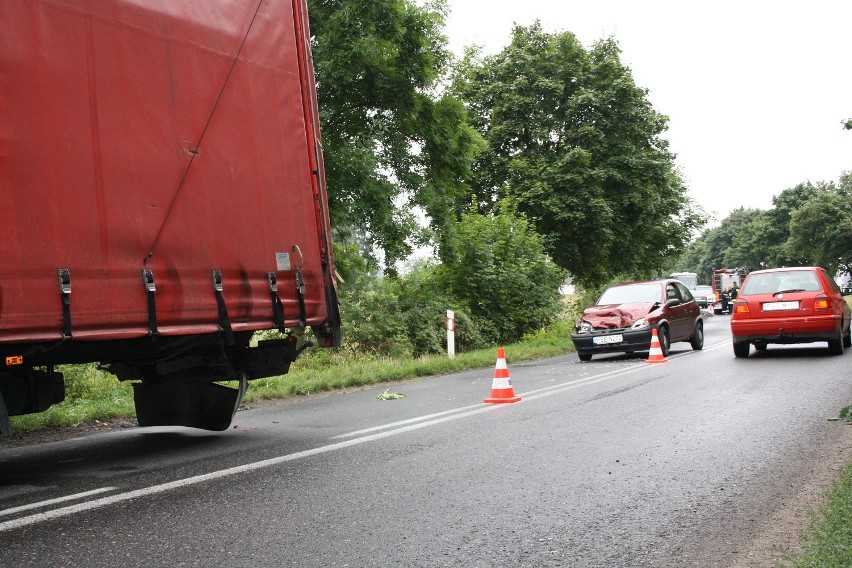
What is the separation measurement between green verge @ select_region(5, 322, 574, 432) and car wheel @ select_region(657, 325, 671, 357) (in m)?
3.24

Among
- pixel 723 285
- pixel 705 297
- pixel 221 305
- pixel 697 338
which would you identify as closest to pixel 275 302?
pixel 221 305

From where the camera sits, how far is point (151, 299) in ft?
19.6

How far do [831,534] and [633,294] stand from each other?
47.0 ft

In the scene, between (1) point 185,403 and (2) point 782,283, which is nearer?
(1) point 185,403

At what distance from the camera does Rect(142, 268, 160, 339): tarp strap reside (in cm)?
596

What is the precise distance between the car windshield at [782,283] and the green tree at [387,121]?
7.53 meters

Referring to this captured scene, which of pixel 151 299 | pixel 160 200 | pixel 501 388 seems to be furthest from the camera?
pixel 501 388

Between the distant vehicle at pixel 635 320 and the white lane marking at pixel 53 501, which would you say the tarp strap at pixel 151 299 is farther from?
the distant vehicle at pixel 635 320

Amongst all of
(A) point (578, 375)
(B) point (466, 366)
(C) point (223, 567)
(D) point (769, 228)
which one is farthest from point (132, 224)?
(D) point (769, 228)

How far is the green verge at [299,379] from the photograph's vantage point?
9.23 m

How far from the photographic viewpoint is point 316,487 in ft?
18.1

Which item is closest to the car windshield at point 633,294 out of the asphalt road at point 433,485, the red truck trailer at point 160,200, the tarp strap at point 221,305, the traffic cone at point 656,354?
the traffic cone at point 656,354

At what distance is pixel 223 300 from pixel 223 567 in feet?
10.00

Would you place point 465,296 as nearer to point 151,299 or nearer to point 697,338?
point 697,338
